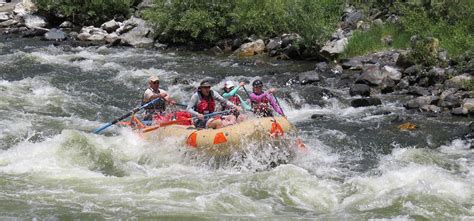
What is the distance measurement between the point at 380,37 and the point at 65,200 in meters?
13.2

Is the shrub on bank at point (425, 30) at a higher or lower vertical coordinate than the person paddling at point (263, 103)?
lower

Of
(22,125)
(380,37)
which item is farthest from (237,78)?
(22,125)

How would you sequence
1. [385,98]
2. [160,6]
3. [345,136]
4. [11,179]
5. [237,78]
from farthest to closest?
[160,6] < [237,78] < [385,98] < [345,136] < [11,179]

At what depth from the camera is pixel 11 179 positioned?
8.18m

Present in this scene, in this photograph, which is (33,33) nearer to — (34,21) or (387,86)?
(34,21)

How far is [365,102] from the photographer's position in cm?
1315

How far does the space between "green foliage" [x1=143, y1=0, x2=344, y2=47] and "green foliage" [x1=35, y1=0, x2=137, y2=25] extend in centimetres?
489

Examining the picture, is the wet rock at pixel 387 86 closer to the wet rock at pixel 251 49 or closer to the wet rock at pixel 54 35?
the wet rock at pixel 251 49

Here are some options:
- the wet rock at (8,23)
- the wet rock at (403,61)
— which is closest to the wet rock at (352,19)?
the wet rock at (403,61)

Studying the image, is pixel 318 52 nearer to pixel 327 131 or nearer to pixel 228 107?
pixel 327 131

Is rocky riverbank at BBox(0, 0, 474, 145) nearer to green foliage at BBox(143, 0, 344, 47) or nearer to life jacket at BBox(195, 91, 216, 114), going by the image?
green foliage at BBox(143, 0, 344, 47)

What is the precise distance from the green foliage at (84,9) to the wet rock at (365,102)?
15.9 m

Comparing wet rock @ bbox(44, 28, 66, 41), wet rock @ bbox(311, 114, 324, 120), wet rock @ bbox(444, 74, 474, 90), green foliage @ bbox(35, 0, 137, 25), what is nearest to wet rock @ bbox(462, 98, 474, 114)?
wet rock @ bbox(444, 74, 474, 90)

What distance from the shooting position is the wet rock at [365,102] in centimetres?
1313
